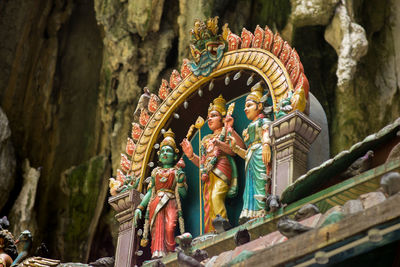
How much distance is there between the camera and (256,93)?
8812 millimetres

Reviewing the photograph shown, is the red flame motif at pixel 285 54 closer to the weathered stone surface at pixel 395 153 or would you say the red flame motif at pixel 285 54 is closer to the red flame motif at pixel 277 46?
the red flame motif at pixel 277 46

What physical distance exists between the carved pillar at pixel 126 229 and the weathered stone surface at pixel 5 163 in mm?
7002

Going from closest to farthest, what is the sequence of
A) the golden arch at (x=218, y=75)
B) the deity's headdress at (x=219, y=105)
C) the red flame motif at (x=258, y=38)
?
the golden arch at (x=218, y=75)
the red flame motif at (x=258, y=38)
the deity's headdress at (x=219, y=105)

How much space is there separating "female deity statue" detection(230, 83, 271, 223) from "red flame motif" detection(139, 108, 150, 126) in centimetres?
170

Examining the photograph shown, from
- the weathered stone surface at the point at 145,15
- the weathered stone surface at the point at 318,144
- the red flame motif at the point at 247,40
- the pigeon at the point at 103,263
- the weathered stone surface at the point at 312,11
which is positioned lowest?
the pigeon at the point at 103,263

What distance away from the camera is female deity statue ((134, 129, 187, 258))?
888 centimetres

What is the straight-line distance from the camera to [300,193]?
6.76 m

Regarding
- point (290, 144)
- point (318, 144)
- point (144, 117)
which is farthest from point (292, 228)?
point (144, 117)

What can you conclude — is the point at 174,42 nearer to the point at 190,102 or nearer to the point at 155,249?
the point at 190,102

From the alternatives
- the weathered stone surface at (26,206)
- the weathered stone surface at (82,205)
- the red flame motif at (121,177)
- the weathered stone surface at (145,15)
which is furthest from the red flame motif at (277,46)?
the weathered stone surface at (26,206)

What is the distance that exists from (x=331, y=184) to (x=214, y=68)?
127 inches

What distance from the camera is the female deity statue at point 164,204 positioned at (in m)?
8.88

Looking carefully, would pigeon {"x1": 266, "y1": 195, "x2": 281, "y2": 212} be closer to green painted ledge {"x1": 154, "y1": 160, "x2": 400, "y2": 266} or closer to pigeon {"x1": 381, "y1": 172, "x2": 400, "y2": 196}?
green painted ledge {"x1": 154, "y1": 160, "x2": 400, "y2": 266}

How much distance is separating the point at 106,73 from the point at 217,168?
8.07 m
